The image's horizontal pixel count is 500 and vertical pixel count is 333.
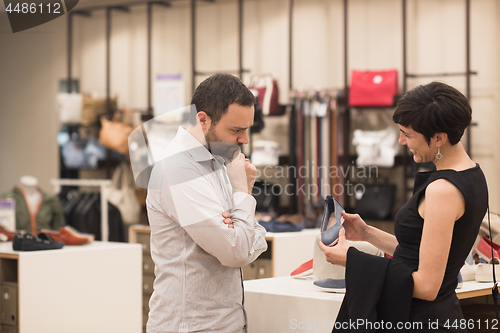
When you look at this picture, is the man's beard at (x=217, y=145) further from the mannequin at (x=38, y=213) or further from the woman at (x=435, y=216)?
the mannequin at (x=38, y=213)

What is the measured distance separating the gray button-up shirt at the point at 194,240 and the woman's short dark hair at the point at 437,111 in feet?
1.53

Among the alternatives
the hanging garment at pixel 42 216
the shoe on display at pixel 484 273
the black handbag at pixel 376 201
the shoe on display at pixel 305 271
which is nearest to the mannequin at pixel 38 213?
the hanging garment at pixel 42 216

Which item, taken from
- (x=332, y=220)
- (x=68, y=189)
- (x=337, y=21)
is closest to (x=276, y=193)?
(x=337, y=21)

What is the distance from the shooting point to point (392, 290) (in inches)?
54.7

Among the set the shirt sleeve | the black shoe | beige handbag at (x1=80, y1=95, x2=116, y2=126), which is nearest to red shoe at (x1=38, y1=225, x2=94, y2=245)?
the black shoe

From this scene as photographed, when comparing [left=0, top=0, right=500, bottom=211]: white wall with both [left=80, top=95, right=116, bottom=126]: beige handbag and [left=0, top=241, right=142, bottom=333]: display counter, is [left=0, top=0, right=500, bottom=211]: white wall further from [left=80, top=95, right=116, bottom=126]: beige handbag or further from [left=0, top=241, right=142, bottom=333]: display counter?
[left=0, top=241, right=142, bottom=333]: display counter

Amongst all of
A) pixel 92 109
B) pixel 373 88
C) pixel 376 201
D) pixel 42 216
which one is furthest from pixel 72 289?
pixel 92 109

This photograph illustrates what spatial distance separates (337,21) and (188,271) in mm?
4486

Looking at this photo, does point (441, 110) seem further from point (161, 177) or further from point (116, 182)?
point (116, 182)

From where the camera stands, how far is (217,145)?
1.49 meters

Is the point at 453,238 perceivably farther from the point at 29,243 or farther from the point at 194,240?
the point at 29,243

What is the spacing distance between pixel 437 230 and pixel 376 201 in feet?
12.0

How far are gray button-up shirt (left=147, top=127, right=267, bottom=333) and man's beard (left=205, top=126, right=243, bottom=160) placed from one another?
0.02 meters

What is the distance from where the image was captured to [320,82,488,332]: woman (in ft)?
4.28
